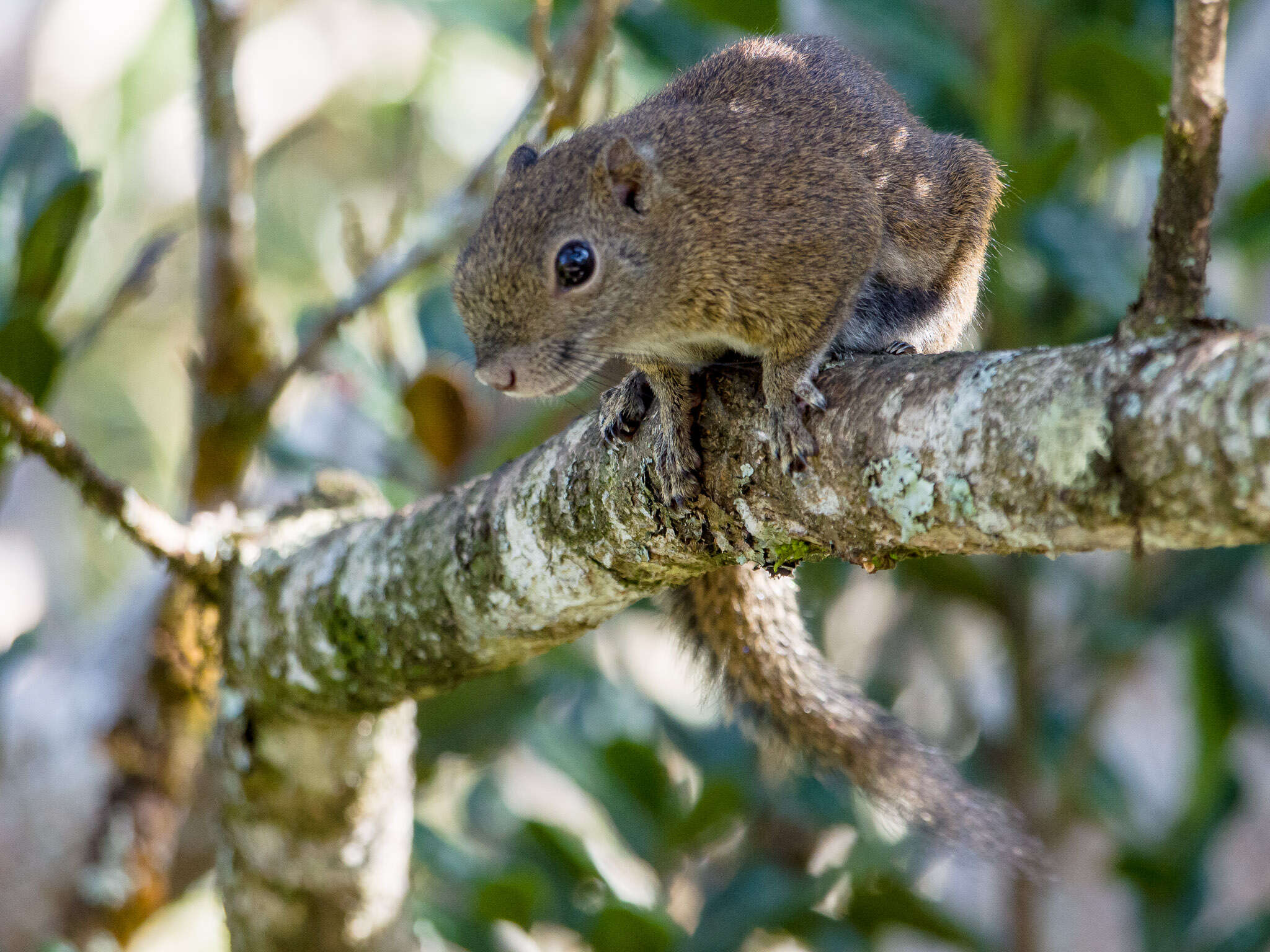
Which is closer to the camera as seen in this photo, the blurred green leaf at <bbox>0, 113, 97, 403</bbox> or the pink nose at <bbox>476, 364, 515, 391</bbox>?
the pink nose at <bbox>476, 364, 515, 391</bbox>

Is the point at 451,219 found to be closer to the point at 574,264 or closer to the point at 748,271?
the point at 574,264

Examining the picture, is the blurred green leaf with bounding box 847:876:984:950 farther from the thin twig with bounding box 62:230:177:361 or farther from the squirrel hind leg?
the thin twig with bounding box 62:230:177:361

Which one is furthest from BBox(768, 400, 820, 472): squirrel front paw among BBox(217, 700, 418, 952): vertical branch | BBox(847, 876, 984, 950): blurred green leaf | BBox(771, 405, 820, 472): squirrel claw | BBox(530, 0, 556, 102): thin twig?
BBox(847, 876, 984, 950): blurred green leaf

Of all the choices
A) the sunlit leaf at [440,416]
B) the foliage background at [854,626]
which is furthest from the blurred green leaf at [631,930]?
the sunlit leaf at [440,416]

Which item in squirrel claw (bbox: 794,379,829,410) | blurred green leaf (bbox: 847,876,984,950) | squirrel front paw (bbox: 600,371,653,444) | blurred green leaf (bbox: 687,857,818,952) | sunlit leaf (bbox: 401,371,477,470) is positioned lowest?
Result: blurred green leaf (bbox: 847,876,984,950)

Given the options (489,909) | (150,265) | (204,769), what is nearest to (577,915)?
(489,909)

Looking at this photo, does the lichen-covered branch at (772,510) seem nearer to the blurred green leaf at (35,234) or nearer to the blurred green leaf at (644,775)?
the blurred green leaf at (35,234)

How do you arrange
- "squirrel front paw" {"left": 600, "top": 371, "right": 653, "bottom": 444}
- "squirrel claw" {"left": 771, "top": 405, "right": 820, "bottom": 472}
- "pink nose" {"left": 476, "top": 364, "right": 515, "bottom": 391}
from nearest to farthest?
"squirrel claw" {"left": 771, "top": 405, "right": 820, "bottom": 472}, "squirrel front paw" {"left": 600, "top": 371, "right": 653, "bottom": 444}, "pink nose" {"left": 476, "top": 364, "right": 515, "bottom": 391}

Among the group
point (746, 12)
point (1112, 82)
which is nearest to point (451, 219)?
point (746, 12)

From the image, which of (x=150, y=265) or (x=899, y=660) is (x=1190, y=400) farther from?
(x=899, y=660)
